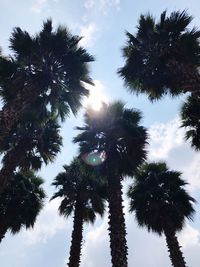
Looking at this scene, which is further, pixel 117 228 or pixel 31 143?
pixel 31 143

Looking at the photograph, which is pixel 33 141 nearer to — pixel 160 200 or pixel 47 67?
pixel 47 67

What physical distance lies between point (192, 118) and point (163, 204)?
18.1ft

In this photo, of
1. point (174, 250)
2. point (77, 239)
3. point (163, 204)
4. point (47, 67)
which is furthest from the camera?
point (163, 204)

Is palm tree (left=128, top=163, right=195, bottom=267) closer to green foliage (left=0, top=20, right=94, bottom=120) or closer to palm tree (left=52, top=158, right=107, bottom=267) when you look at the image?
palm tree (left=52, top=158, right=107, bottom=267)

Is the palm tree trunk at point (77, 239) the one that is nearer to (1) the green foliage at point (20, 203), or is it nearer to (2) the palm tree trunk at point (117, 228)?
(1) the green foliage at point (20, 203)

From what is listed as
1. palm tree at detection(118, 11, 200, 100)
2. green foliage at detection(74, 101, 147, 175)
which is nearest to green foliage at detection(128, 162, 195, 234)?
green foliage at detection(74, 101, 147, 175)

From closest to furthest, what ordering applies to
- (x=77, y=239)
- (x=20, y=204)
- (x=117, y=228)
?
1. (x=117, y=228)
2. (x=77, y=239)
3. (x=20, y=204)

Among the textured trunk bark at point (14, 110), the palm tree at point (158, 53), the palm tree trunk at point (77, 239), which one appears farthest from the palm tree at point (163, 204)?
the textured trunk bark at point (14, 110)

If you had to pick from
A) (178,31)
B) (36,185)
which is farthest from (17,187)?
(178,31)

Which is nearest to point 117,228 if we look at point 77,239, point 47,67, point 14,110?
point 77,239

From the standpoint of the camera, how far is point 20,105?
44.1ft

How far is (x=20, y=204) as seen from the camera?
20375 millimetres

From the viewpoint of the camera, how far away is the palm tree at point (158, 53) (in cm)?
1594

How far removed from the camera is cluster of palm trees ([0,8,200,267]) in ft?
49.0
